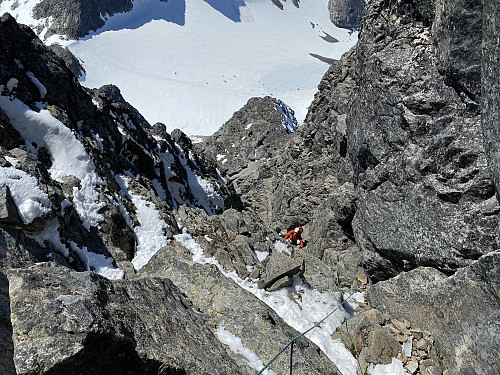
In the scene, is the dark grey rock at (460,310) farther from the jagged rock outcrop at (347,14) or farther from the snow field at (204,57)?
the jagged rock outcrop at (347,14)

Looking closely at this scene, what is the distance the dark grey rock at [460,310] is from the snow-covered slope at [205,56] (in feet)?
227

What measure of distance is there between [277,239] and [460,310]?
10.7m

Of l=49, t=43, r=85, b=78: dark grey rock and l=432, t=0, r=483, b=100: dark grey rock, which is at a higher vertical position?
l=432, t=0, r=483, b=100: dark grey rock

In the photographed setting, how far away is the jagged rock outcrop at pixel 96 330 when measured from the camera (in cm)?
452

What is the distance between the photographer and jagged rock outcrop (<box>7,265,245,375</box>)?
178 inches

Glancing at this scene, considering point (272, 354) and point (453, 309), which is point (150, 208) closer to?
point (272, 354)

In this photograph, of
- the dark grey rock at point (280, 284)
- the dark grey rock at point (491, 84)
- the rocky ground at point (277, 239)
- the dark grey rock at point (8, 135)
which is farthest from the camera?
the dark grey rock at point (8, 135)

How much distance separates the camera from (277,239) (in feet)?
63.0

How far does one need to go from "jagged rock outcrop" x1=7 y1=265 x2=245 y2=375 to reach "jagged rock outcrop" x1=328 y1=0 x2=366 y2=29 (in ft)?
630

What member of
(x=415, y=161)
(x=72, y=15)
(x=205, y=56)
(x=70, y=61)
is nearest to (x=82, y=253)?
(x=415, y=161)

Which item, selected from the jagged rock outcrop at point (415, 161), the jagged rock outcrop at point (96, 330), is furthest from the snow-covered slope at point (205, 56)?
the jagged rock outcrop at point (96, 330)

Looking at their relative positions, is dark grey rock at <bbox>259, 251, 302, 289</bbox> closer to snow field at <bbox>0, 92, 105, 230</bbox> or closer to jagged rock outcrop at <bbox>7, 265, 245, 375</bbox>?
jagged rock outcrop at <bbox>7, 265, 245, 375</bbox>

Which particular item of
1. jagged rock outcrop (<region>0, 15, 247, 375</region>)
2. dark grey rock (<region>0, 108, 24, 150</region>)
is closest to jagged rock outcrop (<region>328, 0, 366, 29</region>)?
jagged rock outcrop (<region>0, 15, 247, 375</region>)

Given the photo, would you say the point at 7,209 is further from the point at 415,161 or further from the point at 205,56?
the point at 205,56
